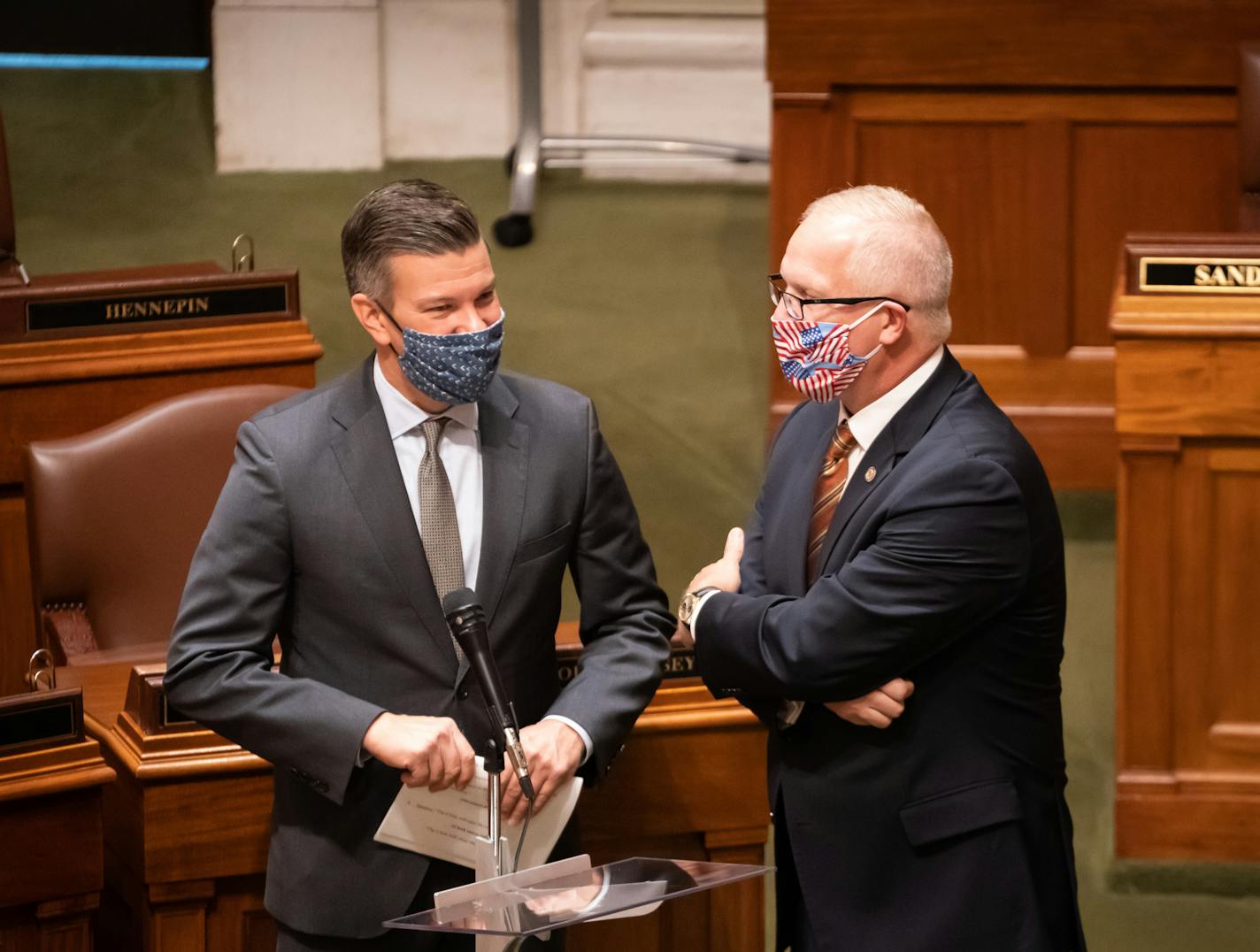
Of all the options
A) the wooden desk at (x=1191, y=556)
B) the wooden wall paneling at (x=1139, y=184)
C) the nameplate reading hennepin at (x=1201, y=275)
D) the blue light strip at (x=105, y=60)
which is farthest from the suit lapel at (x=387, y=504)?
the blue light strip at (x=105, y=60)

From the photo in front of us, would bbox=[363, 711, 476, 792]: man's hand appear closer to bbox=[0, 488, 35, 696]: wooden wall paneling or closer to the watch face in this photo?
the watch face

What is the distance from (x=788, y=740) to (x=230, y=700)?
2.20ft

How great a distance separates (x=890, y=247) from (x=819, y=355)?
0.15 meters

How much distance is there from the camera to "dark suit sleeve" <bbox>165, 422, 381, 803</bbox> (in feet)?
7.09

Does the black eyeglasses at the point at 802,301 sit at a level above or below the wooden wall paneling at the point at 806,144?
below

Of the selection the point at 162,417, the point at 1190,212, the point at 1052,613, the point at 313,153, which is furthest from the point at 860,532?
the point at 313,153

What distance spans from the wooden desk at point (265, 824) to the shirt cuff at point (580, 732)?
473 mm

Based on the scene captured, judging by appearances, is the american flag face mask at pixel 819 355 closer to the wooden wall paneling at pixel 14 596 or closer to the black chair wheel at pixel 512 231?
the wooden wall paneling at pixel 14 596

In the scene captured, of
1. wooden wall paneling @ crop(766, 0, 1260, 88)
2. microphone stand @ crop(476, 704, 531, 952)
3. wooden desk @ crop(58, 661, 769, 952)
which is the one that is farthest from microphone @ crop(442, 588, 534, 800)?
wooden wall paneling @ crop(766, 0, 1260, 88)

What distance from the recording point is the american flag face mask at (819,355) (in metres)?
2.23

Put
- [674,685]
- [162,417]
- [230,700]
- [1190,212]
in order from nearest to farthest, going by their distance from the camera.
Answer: [230,700], [674,685], [162,417], [1190,212]

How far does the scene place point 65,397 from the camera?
4.09m

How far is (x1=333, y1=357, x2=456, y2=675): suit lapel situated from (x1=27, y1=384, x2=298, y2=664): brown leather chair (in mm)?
1408

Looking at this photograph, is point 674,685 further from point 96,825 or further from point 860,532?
point 96,825
